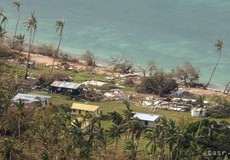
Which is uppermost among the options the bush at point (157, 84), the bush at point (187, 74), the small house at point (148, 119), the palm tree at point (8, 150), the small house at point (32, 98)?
the bush at point (187, 74)

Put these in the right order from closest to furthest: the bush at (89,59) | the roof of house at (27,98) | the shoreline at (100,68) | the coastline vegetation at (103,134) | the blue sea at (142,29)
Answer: the coastline vegetation at (103,134) → the roof of house at (27,98) → the shoreline at (100,68) → the bush at (89,59) → the blue sea at (142,29)

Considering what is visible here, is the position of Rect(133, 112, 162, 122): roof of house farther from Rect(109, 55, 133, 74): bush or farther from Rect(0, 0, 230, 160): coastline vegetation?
Rect(109, 55, 133, 74): bush

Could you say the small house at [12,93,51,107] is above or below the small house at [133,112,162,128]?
above

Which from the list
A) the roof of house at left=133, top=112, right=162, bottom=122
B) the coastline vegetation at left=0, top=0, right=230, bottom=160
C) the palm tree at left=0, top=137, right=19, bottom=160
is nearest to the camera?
the palm tree at left=0, top=137, right=19, bottom=160

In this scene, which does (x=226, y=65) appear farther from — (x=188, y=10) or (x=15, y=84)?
(x=15, y=84)

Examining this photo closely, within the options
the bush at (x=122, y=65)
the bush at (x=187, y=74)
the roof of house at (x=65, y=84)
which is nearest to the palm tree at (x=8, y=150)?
the roof of house at (x=65, y=84)

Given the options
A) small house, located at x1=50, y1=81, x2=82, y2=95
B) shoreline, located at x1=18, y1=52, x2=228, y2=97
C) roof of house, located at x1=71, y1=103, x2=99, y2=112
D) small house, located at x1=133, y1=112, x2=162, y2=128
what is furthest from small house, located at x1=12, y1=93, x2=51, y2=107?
shoreline, located at x1=18, y1=52, x2=228, y2=97

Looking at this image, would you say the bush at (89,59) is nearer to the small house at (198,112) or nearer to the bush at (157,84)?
the bush at (157,84)
